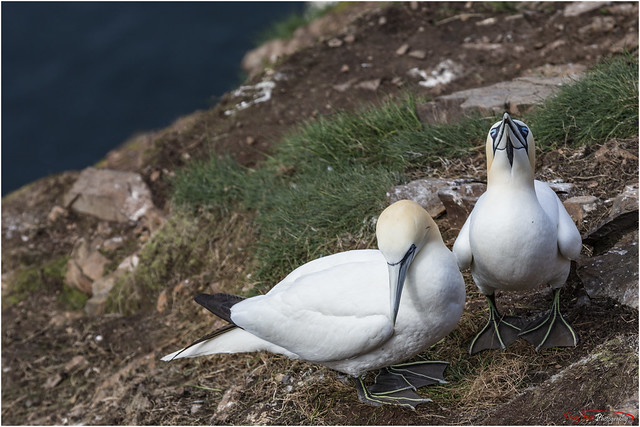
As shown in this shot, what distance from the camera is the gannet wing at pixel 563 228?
3402 mm

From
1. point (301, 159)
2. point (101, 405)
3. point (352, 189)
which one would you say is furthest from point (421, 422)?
point (301, 159)

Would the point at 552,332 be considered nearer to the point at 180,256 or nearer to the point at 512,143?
the point at 512,143

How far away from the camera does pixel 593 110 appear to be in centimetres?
496

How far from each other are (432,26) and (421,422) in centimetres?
524

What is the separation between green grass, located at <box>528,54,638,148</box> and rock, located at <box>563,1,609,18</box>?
2.21 meters

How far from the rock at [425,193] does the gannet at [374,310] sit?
1235mm

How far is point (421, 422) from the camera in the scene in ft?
11.5

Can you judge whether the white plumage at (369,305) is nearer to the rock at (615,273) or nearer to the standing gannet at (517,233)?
the standing gannet at (517,233)

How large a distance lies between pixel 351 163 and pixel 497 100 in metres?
1.19

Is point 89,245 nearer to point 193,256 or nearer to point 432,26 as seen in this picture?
point 193,256

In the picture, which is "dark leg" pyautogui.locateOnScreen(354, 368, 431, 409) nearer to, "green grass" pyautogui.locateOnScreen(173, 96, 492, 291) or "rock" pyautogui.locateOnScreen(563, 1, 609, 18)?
"green grass" pyautogui.locateOnScreen(173, 96, 492, 291)

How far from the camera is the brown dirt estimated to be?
12.0 ft

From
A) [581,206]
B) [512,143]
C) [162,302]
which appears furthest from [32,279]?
[512,143]

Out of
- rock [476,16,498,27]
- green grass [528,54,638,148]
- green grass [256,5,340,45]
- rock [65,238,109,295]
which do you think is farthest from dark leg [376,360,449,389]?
green grass [256,5,340,45]
